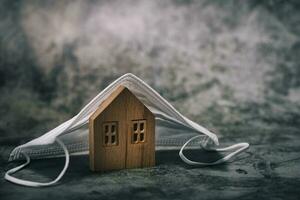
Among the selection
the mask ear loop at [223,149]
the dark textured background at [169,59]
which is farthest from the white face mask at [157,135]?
the dark textured background at [169,59]

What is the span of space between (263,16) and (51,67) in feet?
3.62

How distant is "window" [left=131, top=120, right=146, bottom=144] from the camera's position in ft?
8.54

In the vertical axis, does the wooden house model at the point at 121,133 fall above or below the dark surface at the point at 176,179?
above

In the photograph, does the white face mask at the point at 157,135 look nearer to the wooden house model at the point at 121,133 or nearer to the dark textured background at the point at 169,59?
the wooden house model at the point at 121,133

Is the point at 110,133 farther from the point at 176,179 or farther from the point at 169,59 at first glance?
the point at 169,59

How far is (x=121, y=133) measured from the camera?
258cm

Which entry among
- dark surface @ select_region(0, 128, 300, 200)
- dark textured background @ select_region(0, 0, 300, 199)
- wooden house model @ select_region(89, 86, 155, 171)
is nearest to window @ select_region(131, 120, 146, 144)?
wooden house model @ select_region(89, 86, 155, 171)

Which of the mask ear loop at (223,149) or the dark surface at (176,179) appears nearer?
the dark surface at (176,179)

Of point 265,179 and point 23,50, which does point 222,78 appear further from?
point 265,179

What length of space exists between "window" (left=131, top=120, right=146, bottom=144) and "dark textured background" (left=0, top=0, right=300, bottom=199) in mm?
604

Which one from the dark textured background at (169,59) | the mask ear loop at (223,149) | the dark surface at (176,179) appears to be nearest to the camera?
the dark surface at (176,179)

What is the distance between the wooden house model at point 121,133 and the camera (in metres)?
2.55

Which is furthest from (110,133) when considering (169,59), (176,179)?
(169,59)

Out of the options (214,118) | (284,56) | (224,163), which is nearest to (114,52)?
(214,118)
